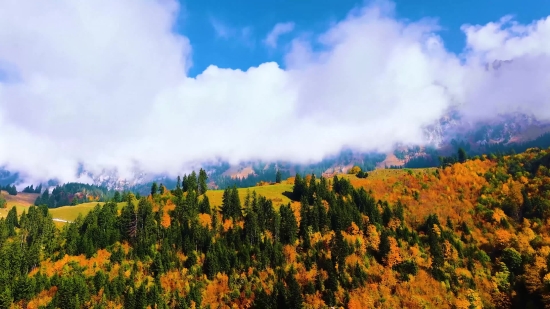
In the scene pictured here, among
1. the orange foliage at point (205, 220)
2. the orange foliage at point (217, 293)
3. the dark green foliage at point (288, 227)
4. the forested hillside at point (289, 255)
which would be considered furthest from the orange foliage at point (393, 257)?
the orange foliage at point (205, 220)

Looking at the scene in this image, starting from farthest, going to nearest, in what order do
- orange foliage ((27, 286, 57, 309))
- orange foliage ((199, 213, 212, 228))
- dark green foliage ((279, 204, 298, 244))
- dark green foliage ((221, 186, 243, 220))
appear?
dark green foliage ((221, 186, 243, 220))
orange foliage ((199, 213, 212, 228))
dark green foliage ((279, 204, 298, 244))
orange foliage ((27, 286, 57, 309))

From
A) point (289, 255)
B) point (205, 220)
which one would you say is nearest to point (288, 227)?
point (289, 255)

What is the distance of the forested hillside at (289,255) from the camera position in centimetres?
13025

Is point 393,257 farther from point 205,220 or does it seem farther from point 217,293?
point 205,220

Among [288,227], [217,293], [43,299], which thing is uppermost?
[288,227]

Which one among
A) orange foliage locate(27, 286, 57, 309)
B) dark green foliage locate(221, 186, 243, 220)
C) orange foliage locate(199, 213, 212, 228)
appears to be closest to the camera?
orange foliage locate(27, 286, 57, 309)

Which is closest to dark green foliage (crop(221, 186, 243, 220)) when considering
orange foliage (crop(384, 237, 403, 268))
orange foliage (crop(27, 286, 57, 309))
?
orange foliage (crop(384, 237, 403, 268))

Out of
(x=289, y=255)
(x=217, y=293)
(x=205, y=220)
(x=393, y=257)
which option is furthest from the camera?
(x=205, y=220)

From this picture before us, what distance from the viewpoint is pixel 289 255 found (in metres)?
157

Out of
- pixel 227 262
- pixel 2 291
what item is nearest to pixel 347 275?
pixel 227 262

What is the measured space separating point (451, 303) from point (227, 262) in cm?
8430

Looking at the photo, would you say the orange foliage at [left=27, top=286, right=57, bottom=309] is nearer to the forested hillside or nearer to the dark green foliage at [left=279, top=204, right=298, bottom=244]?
the forested hillside

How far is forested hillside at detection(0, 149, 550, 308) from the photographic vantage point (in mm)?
130250

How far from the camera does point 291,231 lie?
167m
